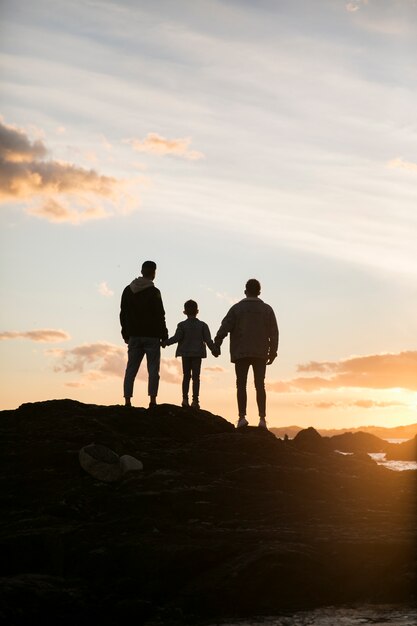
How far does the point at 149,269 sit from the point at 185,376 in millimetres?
3899

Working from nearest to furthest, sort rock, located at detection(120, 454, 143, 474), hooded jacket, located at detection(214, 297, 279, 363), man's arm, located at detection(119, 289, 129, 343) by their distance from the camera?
A: rock, located at detection(120, 454, 143, 474) < man's arm, located at detection(119, 289, 129, 343) < hooded jacket, located at detection(214, 297, 279, 363)

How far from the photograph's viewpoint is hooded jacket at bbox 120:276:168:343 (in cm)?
1653

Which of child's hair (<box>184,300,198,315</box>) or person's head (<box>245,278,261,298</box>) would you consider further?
child's hair (<box>184,300,198,315</box>)

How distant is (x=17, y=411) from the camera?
16.6 metres

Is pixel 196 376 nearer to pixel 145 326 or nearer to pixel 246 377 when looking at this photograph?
pixel 246 377

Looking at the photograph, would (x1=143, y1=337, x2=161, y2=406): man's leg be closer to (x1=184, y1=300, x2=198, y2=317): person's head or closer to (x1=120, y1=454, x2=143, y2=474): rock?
(x1=184, y1=300, x2=198, y2=317): person's head

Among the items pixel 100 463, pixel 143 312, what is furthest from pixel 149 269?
pixel 100 463

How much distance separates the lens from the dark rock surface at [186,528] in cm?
887

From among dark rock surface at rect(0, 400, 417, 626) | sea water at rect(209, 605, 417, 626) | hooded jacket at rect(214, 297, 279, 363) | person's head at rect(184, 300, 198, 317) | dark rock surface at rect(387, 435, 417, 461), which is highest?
person's head at rect(184, 300, 198, 317)

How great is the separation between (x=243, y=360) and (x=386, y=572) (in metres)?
7.98

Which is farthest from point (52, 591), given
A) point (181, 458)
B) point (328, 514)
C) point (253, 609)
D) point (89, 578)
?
point (181, 458)

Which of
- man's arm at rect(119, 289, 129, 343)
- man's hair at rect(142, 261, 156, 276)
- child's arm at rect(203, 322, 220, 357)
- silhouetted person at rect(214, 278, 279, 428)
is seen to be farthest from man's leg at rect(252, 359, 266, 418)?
man's hair at rect(142, 261, 156, 276)

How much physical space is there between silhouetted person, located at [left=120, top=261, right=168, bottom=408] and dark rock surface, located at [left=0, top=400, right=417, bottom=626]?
1018 millimetres

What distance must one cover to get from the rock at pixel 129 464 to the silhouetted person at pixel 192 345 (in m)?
6.11
